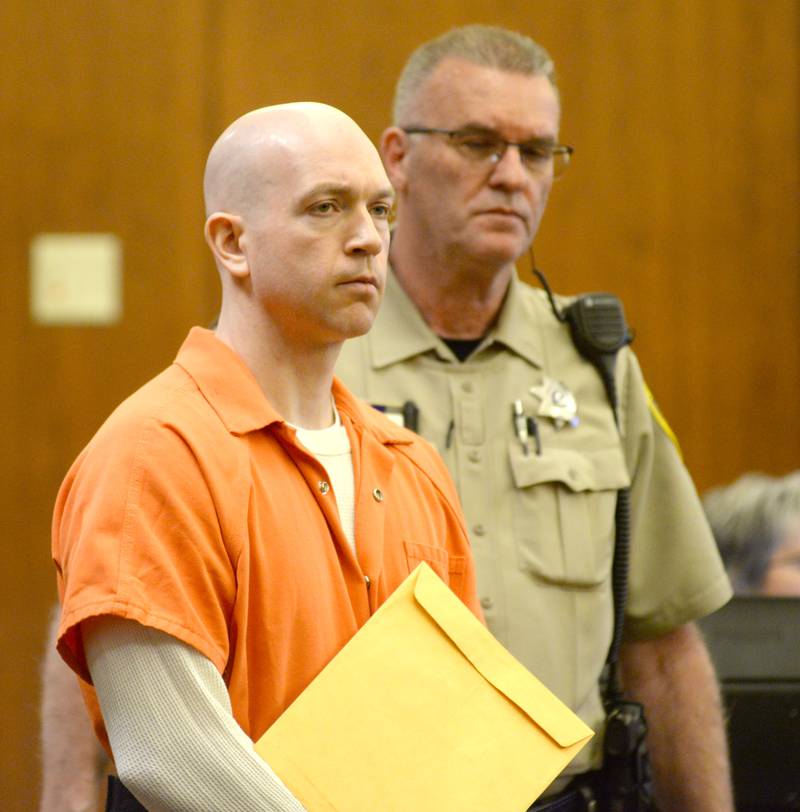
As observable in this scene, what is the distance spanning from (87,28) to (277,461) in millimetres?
1872

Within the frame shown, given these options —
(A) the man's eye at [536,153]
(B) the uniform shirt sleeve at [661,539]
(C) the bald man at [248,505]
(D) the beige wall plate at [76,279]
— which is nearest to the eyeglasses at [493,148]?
(A) the man's eye at [536,153]

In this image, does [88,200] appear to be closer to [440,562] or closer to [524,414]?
[524,414]

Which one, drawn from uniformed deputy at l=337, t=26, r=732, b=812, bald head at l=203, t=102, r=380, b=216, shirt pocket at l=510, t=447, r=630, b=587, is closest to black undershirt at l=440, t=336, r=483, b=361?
uniformed deputy at l=337, t=26, r=732, b=812

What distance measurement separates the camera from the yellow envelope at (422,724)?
3.22 ft

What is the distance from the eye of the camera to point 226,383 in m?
1.07

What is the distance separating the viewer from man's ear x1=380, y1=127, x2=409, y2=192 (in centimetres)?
176

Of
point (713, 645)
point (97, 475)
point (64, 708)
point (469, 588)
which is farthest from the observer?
point (713, 645)

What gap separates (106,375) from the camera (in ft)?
8.91

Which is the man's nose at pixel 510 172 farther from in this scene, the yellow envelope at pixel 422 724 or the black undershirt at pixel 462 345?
the yellow envelope at pixel 422 724

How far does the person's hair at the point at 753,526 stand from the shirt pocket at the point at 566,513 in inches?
26.2

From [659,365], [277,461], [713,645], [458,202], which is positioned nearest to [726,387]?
[659,365]

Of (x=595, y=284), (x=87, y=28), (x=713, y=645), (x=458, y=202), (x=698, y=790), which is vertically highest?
(x=87, y=28)

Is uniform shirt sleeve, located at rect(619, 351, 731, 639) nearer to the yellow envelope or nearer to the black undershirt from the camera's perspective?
the black undershirt

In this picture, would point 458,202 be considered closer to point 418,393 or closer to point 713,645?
point 418,393
